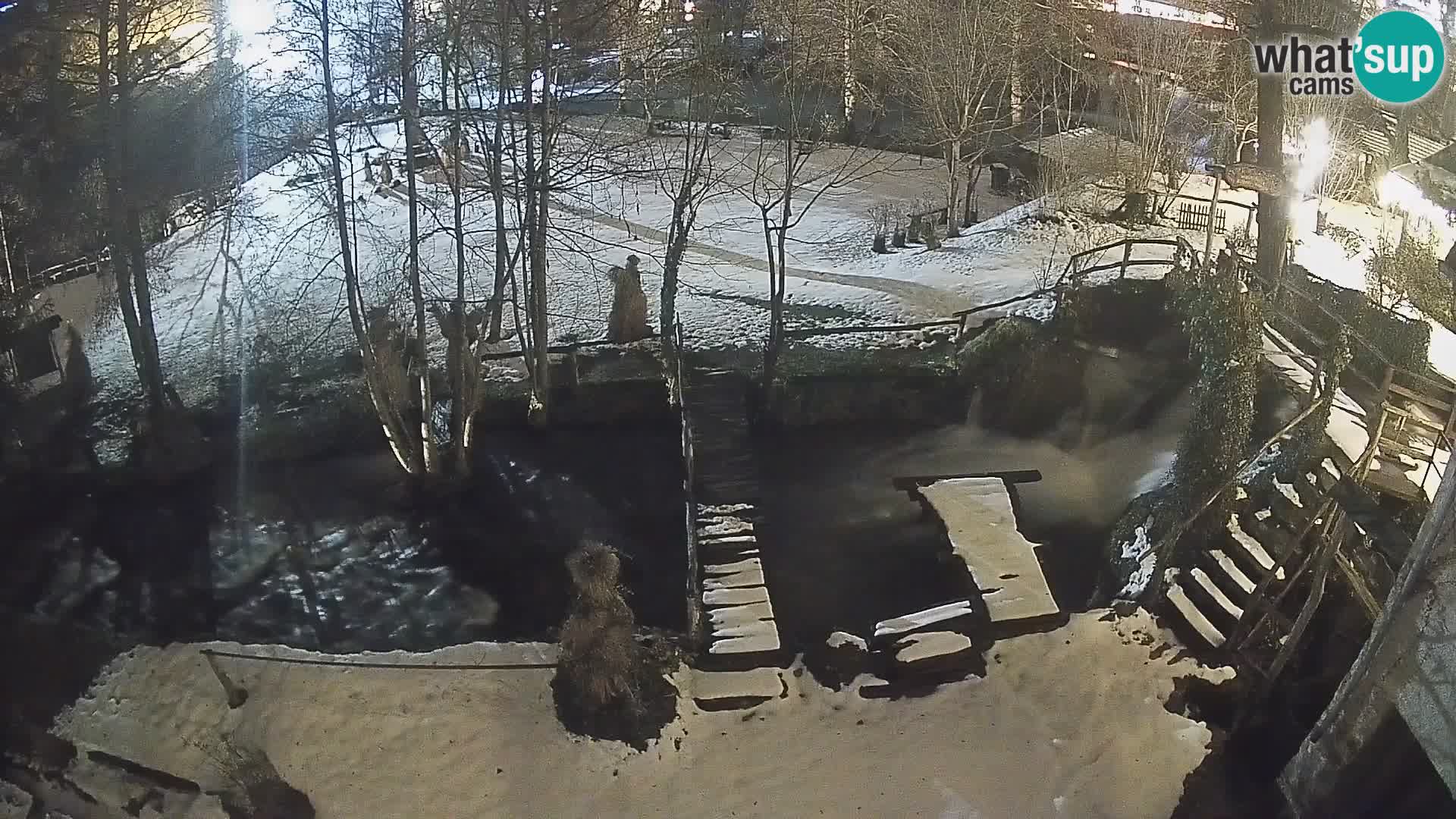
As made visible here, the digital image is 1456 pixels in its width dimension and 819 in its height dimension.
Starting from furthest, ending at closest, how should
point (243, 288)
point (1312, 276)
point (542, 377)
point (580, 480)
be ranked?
point (243, 288)
point (1312, 276)
point (542, 377)
point (580, 480)

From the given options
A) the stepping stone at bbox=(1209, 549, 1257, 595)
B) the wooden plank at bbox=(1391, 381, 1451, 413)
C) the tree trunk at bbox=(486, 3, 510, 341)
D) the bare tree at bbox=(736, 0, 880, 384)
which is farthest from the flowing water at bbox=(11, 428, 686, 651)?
the wooden plank at bbox=(1391, 381, 1451, 413)

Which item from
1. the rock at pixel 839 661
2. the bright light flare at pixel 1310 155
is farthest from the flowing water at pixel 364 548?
the bright light flare at pixel 1310 155

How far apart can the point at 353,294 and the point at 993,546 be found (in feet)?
29.5

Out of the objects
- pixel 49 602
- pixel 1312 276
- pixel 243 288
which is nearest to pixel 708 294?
pixel 243 288

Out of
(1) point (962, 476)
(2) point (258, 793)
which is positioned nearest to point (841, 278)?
(1) point (962, 476)

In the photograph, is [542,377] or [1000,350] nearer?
[542,377]

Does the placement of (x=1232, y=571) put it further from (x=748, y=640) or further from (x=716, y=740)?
(x=716, y=740)

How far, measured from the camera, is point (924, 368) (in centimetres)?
1725

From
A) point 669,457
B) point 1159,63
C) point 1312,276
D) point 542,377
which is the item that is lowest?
point 669,457

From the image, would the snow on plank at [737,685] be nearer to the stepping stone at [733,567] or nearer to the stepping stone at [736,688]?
the stepping stone at [736,688]

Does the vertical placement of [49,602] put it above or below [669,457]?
below

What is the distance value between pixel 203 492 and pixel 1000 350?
40.8 feet

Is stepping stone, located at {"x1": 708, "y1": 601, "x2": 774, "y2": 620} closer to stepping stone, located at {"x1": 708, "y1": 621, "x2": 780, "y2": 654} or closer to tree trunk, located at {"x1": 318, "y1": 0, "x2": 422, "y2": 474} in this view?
stepping stone, located at {"x1": 708, "y1": 621, "x2": 780, "y2": 654}

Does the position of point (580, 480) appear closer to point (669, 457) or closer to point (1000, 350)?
point (669, 457)
